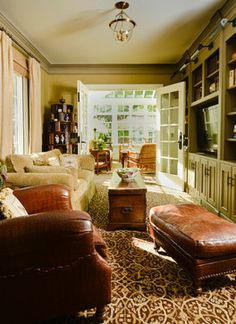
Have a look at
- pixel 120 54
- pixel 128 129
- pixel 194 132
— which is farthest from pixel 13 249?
pixel 128 129

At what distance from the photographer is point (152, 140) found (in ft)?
32.0

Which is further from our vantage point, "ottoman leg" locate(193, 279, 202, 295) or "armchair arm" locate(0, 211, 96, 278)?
"ottoman leg" locate(193, 279, 202, 295)

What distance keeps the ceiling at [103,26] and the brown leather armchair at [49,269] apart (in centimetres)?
278

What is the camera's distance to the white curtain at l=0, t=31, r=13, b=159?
10.4 ft

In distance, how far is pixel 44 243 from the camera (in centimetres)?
117

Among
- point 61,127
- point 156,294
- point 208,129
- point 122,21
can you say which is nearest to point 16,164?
point 156,294

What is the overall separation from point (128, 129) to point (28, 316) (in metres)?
8.82

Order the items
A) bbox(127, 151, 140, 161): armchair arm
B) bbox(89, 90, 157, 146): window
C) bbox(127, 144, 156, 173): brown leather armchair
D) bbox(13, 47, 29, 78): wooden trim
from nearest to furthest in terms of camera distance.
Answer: bbox(13, 47, 29, 78): wooden trim
bbox(127, 144, 156, 173): brown leather armchair
bbox(127, 151, 140, 161): armchair arm
bbox(89, 90, 157, 146): window

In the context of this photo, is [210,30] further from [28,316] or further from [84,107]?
[28,316]

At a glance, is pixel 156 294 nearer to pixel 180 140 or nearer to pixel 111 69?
pixel 180 140

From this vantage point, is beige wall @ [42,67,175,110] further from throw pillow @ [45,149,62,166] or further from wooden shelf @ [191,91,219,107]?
throw pillow @ [45,149,62,166]

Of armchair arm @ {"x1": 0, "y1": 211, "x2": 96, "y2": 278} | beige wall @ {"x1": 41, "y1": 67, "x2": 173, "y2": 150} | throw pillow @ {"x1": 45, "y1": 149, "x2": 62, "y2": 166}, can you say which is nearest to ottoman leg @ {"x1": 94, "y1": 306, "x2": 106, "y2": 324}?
armchair arm @ {"x1": 0, "y1": 211, "x2": 96, "y2": 278}

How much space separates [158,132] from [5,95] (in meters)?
3.25

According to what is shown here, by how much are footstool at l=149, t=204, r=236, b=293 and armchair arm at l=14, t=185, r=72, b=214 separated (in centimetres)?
84
